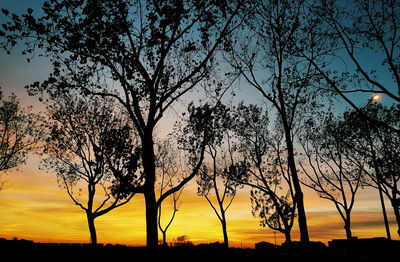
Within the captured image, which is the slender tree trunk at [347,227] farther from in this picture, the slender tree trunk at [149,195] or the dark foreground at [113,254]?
the slender tree trunk at [149,195]

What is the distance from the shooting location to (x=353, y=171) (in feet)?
119

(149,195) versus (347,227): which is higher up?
(149,195)

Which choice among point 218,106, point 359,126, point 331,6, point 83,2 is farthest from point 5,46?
point 359,126

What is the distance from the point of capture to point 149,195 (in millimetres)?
14828

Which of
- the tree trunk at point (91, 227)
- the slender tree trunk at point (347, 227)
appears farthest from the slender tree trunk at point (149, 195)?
the slender tree trunk at point (347, 227)

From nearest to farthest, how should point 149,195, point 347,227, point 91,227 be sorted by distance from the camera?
point 149,195 < point 91,227 < point 347,227

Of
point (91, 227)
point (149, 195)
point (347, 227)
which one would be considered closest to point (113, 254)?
point (149, 195)

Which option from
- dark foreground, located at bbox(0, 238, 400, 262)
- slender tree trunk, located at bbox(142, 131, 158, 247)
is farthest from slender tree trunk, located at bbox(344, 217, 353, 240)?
slender tree trunk, located at bbox(142, 131, 158, 247)

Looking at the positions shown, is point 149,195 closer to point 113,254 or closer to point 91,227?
point 113,254

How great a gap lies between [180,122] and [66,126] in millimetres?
11392

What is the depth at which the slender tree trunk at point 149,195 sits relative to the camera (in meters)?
14.3

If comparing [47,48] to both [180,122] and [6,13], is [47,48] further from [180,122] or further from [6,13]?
[180,122]

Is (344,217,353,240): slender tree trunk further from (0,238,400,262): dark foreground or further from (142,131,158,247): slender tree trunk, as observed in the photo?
(142,131,158,247): slender tree trunk

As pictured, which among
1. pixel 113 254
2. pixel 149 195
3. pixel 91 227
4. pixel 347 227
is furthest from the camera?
pixel 347 227
